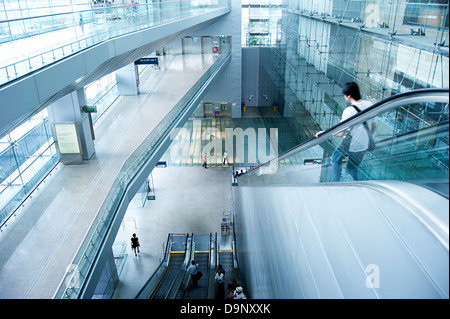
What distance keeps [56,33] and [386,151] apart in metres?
4.51

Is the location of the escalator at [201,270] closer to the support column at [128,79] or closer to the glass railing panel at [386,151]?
the glass railing panel at [386,151]

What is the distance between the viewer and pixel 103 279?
795cm

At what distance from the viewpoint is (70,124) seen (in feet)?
23.0

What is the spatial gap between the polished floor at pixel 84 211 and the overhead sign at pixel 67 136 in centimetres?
43

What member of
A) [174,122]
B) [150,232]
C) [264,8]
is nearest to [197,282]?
[150,232]

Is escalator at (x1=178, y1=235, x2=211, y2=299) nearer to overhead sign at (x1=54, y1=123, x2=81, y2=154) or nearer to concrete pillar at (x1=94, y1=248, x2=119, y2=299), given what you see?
concrete pillar at (x1=94, y1=248, x2=119, y2=299)

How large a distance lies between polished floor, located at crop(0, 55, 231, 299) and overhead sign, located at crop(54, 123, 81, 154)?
0.43 m

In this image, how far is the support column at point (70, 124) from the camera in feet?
23.1

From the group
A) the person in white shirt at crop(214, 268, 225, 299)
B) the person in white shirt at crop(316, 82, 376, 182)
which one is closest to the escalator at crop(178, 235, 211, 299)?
the person in white shirt at crop(214, 268, 225, 299)

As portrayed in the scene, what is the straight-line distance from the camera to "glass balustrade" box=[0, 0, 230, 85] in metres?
3.60

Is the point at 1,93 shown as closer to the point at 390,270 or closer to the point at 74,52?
the point at 74,52

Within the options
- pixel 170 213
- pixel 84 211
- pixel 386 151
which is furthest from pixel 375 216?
pixel 170 213

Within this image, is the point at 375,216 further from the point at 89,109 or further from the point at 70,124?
the point at 89,109

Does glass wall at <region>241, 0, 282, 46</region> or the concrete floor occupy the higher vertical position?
glass wall at <region>241, 0, 282, 46</region>
